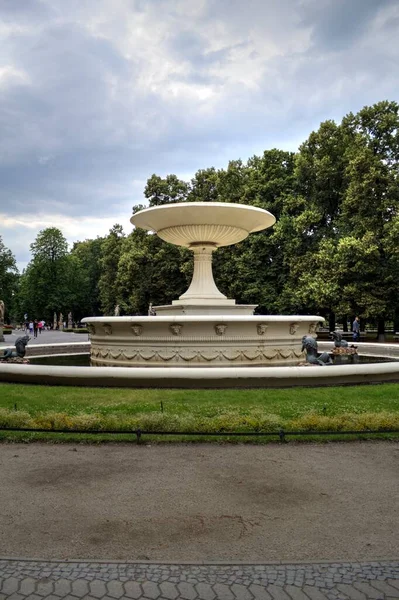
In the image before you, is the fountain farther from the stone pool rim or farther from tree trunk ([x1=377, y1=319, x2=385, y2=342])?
tree trunk ([x1=377, y1=319, x2=385, y2=342])

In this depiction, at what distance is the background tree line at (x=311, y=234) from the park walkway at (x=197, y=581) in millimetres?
27592

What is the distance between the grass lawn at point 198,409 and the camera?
722 cm

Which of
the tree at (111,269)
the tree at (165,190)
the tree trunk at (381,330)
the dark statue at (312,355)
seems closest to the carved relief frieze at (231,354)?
the dark statue at (312,355)

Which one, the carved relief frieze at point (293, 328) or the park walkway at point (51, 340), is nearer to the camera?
the carved relief frieze at point (293, 328)

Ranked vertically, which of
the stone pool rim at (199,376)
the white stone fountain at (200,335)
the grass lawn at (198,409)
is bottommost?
the grass lawn at (198,409)

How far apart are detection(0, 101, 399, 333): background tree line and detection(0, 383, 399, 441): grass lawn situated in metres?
20.1

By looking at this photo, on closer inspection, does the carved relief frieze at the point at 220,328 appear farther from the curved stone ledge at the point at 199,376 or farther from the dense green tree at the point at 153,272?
the dense green tree at the point at 153,272

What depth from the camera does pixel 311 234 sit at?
3447 centimetres

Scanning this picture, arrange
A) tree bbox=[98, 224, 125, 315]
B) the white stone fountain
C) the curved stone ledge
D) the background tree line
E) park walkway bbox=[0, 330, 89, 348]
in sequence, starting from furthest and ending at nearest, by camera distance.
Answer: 1. tree bbox=[98, 224, 125, 315]
2. park walkway bbox=[0, 330, 89, 348]
3. the background tree line
4. the white stone fountain
5. the curved stone ledge

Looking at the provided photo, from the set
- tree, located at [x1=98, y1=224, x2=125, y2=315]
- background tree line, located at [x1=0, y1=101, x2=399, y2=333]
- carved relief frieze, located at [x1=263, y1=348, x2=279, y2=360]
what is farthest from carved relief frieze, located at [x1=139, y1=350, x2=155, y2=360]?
tree, located at [x1=98, y1=224, x2=125, y2=315]

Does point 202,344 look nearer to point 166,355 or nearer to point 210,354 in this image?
point 210,354

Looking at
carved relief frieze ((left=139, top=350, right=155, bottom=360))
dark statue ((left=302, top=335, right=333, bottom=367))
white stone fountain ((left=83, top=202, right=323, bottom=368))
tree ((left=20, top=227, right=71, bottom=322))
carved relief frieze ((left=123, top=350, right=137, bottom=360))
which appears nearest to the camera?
dark statue ((left=302, top=335, right=333, bottom=367))

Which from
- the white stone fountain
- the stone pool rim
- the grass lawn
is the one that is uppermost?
the white stone fountain

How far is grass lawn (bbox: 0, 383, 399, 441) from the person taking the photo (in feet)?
23.7
